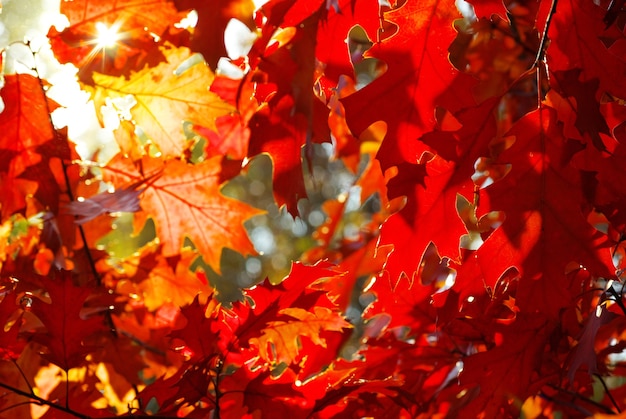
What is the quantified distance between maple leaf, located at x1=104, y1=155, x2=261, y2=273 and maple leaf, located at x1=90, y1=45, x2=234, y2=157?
0.19 feet

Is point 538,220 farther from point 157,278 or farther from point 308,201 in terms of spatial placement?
point 157,278

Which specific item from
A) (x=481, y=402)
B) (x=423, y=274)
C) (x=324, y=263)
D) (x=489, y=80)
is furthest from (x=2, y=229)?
(x=489, y=80)

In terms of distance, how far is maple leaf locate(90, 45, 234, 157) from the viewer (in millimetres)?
1212

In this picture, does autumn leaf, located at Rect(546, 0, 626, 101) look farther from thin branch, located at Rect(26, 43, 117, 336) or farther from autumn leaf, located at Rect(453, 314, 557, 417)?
thin branch, located at Rect(26, 43, 117, 336)

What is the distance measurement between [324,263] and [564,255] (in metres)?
0.30

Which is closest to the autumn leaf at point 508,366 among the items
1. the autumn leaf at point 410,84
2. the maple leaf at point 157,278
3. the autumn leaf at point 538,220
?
the autumn leaf at point 538,220

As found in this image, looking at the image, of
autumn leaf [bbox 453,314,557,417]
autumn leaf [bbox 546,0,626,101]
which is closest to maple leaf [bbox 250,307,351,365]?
autumn leaf [bbox 453,314,557,417]

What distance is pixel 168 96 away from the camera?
125 centimetres

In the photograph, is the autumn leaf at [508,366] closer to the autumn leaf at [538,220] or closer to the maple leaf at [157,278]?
the autumn leaf at [538,220]

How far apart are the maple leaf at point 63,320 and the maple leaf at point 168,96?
17.4 inches

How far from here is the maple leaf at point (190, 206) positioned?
1333mm

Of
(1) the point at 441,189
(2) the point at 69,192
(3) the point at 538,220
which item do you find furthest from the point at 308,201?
(2) the point at 69,192

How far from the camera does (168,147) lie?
1.29 meters

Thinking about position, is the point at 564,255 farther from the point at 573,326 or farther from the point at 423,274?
the point at 423,274
